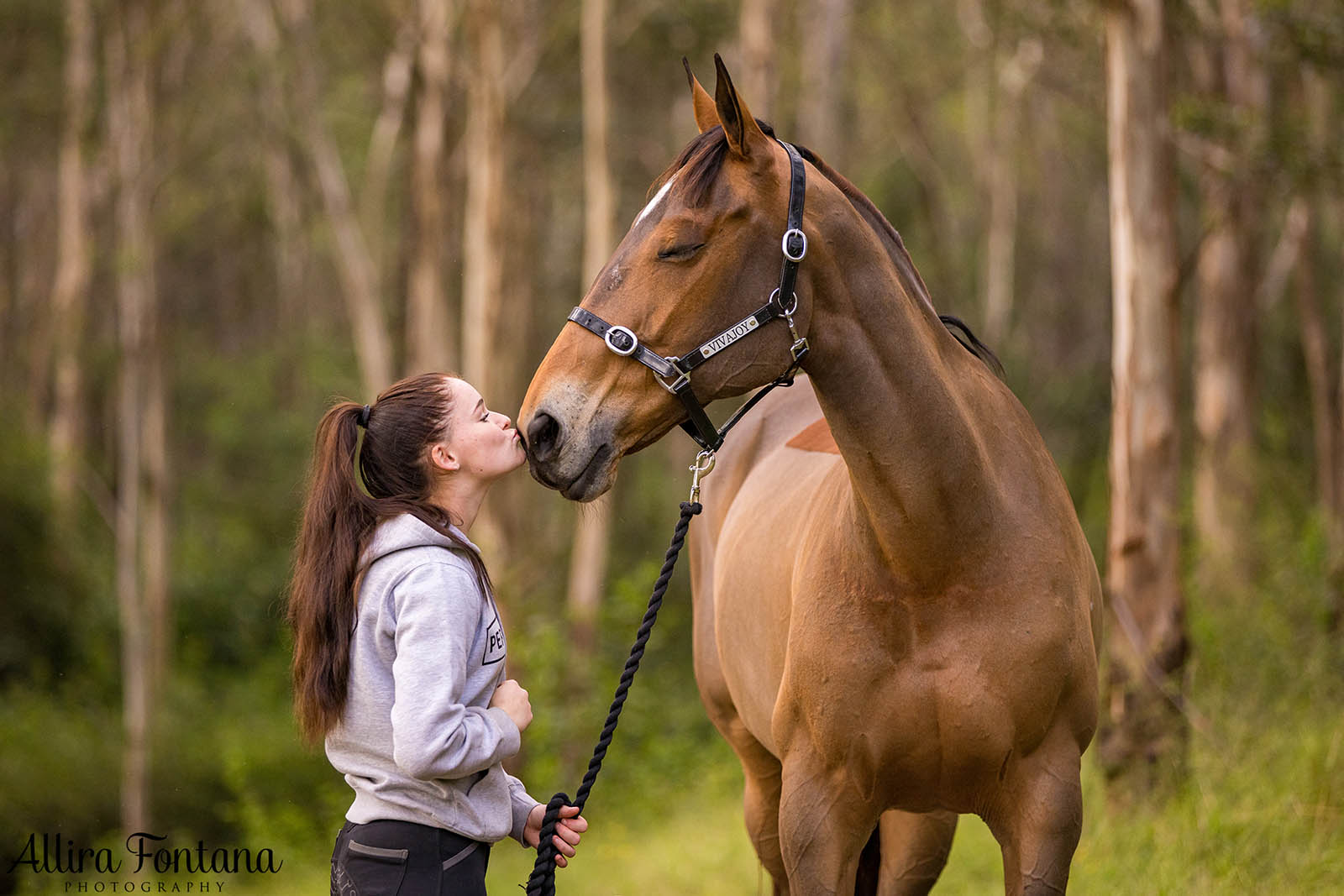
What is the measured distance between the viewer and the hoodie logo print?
2.57 metres

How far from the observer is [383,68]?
19703 millimetres

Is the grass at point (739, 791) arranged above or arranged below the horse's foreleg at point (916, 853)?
below

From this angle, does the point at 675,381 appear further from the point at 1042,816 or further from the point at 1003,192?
the point at 1003,192

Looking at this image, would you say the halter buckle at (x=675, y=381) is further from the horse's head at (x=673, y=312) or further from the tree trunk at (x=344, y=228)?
the tree trunk at (x=344, y=228)

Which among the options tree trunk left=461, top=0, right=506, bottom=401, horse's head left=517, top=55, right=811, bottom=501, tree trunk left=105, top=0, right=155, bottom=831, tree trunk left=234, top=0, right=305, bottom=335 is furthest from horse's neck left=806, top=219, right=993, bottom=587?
tree trunk left=234, top=0, right=305, bottom=335

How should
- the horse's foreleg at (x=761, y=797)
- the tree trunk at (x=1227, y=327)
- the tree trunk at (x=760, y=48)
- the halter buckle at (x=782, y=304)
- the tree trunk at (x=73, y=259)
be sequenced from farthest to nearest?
the tree trunk at (x=73, y=259), the tree trunk at (x=760, y=48), the tree trunk at (x=1227, y=327), the horse's foreleg at (x=761, y=797), the halter buckle at (x=782, y=304)

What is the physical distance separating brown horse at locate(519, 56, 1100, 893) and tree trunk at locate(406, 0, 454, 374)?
33.7 feet

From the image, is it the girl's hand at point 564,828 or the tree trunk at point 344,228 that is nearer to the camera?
the girl's hand at point 564,828

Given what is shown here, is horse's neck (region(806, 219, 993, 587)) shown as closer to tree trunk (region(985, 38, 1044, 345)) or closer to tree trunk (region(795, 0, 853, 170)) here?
tree trunk (region(795, 0, 853, 170))

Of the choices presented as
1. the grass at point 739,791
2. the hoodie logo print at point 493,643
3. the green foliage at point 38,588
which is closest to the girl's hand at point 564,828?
the hoodie logo print at point 493,643

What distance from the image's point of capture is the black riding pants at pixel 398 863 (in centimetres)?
245

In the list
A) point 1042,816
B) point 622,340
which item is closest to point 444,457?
point 622,340

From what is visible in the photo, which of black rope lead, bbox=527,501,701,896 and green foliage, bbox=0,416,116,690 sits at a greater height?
black rope lead, bbox=527,501,701,896

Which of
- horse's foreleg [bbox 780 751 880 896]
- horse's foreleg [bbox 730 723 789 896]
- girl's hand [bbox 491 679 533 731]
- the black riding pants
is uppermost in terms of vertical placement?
girl's hand [bbox 491 679 533 731]
